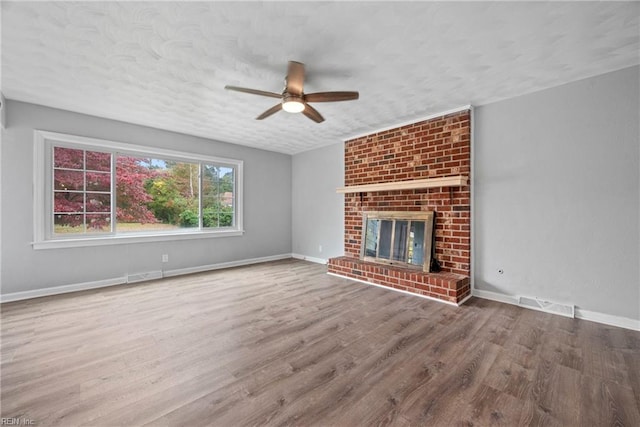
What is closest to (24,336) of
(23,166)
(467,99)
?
(23,166)

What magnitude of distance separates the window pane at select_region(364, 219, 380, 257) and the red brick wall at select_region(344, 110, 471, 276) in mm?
261

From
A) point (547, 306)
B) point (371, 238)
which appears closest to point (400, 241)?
point (371, 238)

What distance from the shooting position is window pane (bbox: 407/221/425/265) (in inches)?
141

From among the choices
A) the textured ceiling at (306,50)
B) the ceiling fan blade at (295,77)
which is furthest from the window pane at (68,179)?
the ceiling fan blade at (295,77)

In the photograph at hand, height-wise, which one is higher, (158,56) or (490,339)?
(158,56)

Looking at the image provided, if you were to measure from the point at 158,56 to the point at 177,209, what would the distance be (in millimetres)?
2803

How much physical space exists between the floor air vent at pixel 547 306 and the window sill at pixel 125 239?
457cm

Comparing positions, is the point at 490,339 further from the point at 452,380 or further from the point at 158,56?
the point at 158,56

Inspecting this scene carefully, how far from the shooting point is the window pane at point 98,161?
3.63 metres

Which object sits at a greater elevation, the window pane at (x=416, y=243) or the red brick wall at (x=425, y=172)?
the red brick wall at (x=425, y=172)

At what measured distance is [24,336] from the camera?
2.23 m

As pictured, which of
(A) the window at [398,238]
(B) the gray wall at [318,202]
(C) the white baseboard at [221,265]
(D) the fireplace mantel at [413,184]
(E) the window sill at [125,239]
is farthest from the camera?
(B) the gray wall at [318,202]

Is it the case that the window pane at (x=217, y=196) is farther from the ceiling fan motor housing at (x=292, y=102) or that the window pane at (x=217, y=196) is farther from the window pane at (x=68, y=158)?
the ceiling fan motor housing at (x=292, y=102)

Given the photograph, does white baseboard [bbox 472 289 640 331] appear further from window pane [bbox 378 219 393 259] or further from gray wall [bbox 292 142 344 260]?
gray wall [bbox 292 142 344 260]
